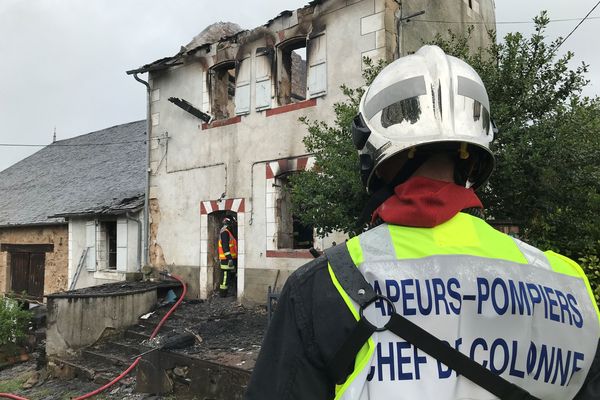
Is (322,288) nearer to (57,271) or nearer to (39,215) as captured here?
(57,271)

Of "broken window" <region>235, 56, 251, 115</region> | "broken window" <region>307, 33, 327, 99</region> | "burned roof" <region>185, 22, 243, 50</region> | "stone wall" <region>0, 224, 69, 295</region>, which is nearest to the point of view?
"broken window" <region>307, 33, 327, 99</region>

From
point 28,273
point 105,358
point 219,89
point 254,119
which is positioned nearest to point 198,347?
point 105,358

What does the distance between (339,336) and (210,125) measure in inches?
417

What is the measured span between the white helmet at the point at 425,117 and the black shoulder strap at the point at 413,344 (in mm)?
458

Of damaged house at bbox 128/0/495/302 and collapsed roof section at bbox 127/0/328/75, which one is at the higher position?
collapsed roof section at bbox 127/0/328/75

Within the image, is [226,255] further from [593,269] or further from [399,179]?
[399,179]

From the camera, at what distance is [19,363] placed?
10.8m

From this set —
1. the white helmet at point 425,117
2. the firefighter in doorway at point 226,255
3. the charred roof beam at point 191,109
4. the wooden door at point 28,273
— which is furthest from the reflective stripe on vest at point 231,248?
the white helmet at point 425,117

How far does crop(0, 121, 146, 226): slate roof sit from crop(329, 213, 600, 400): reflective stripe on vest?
12.3 metres

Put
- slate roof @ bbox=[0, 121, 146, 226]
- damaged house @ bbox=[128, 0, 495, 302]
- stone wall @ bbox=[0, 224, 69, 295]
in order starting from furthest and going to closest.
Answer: stone wall @ bbox=[0, 224, 69, 295], slate roof @ bbox=[0, 121, 146, 226], damaged house @ bbox=[128, 0, 495, 302]

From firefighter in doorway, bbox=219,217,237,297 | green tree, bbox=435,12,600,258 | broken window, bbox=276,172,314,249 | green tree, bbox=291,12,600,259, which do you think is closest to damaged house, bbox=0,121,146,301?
firefighter in doorway, bbox=219,217,237,297

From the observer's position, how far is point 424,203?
1.28 metres

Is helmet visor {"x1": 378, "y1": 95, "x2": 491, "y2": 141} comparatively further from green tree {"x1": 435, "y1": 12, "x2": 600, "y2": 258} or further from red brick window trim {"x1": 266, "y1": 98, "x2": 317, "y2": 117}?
red brick window trim {"x1": 266, "y1": 98, "x2": 317, "y2": 117}

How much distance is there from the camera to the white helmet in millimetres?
1413
